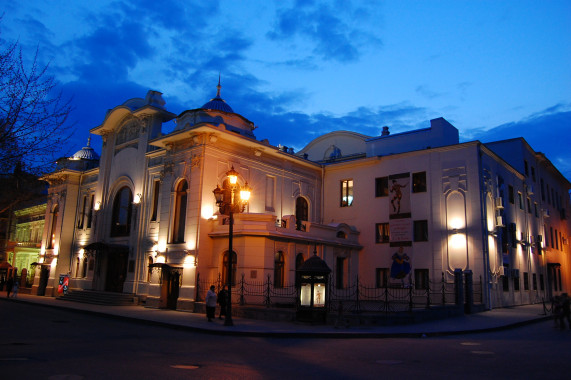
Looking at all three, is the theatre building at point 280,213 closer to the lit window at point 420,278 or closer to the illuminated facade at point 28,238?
the lit window at point 420,278

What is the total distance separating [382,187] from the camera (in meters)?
31.7

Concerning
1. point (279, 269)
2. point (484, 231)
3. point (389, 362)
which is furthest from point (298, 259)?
point (389, 362)

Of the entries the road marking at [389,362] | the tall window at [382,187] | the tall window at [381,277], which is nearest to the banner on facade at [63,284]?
the tall window at [381,277]

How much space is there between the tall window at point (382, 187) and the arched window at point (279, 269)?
952 centimetres

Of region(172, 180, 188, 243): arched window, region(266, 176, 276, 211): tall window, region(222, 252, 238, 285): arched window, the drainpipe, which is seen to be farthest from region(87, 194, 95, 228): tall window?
the drainpipe

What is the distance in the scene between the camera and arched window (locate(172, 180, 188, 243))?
26812 mm

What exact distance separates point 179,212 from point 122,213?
7.35 metres

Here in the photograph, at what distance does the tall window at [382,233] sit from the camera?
101ft

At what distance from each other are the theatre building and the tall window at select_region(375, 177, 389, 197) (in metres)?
0.08

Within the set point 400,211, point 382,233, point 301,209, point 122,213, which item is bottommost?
point 382,233

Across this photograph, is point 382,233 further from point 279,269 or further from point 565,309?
point 565,309

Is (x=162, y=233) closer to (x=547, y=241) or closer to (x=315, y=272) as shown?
(x=315, y=272)

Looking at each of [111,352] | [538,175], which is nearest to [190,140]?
[111,352]

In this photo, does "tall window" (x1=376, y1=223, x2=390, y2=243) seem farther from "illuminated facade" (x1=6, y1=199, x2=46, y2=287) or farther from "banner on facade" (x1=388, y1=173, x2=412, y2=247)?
"illuminated facade" (x1=6, y1=199, x2=46, y2=287)
